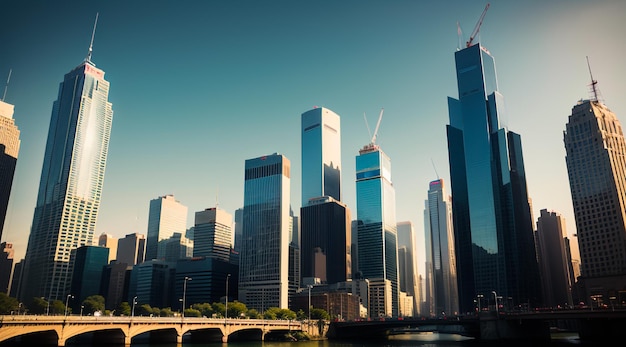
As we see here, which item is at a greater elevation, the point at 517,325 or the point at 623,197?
the point at 623,197

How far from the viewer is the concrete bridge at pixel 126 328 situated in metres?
88.2

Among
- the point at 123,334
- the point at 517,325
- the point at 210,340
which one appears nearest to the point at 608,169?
the point at 517,325

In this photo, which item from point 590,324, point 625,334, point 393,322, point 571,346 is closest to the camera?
point 571,346

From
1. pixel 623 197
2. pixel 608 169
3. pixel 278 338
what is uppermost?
pixel 608 169

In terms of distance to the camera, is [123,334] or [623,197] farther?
[623,197]

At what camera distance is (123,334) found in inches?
4532

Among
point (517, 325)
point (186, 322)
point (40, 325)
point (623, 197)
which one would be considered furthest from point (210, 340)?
point (623, 197)

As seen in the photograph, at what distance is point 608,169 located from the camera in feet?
651

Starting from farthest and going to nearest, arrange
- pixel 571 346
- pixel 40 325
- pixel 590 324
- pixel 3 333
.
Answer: pixel 590 324, pixel 571 346, pixel 40 325, pixel 3 333

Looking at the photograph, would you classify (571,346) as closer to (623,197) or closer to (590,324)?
(590,324)

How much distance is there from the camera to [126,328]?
347ft

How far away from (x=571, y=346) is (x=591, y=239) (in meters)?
101

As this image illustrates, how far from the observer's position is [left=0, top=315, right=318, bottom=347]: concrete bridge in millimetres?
88250

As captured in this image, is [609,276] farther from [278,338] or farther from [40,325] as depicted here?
[40,325]
